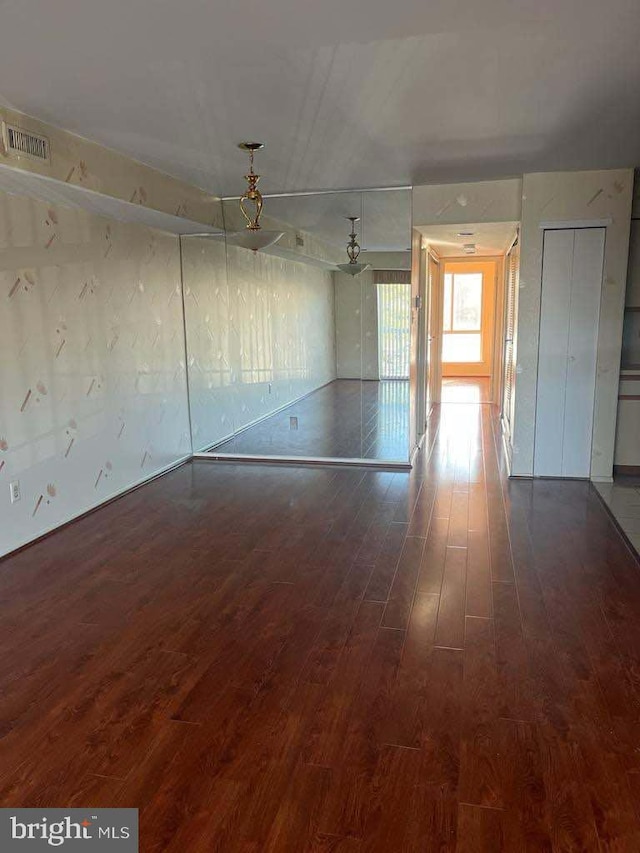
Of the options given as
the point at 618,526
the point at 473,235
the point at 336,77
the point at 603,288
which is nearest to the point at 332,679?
the point at 618,526

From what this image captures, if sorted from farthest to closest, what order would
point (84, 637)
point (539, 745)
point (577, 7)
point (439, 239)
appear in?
point (439, 239)
point (84, 637)
point (577, 7)
point (539, 745)

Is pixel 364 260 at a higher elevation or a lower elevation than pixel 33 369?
higher

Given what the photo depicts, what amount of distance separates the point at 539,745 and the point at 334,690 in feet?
2.46

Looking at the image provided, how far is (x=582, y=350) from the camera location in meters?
5.03

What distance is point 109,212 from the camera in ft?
14.7

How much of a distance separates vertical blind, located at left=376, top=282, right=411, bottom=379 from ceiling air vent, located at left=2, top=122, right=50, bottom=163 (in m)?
2.95

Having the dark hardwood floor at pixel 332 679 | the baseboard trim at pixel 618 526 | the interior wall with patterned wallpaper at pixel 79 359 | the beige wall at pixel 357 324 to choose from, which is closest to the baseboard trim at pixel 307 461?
the interior wall with patterned wallpaper at pixel 79 359

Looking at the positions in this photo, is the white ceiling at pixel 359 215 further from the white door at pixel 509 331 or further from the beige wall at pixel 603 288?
the white door at pixel 509 331

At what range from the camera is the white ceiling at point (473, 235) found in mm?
5352

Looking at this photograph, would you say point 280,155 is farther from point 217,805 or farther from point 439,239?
point 217,805

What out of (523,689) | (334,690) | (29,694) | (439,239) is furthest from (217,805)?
(439,239)

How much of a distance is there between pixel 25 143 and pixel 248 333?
3232mm

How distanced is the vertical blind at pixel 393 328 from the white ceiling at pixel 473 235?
589 mm

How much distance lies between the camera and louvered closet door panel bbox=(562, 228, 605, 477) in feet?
16.0
